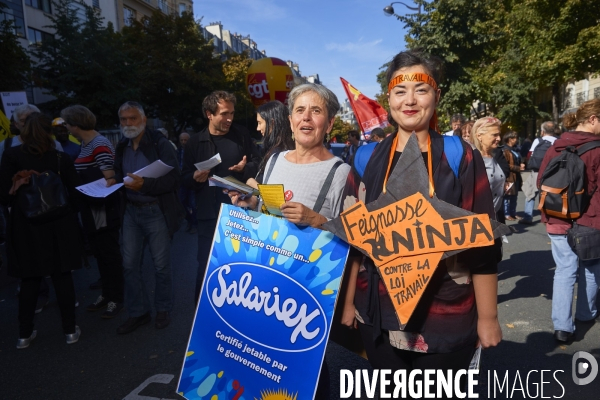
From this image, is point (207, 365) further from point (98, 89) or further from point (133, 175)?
point (98, 89)

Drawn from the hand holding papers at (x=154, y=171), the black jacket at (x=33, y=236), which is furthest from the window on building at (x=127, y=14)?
the hand holding papers at (x=154, y=171)

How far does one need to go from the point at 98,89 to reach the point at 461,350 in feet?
63.3

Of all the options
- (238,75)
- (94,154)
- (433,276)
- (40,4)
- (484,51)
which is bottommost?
(433,276)

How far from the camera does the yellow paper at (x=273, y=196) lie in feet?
6.63

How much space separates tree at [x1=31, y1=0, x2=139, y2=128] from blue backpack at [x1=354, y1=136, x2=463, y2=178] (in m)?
17.8

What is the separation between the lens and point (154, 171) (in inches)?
142

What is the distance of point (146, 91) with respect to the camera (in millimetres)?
24234

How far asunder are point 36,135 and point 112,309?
74.9 inches

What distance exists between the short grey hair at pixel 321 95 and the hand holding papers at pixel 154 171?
5.02ft

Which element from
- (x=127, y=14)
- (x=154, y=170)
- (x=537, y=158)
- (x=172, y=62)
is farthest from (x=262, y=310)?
(x=127, y=14)

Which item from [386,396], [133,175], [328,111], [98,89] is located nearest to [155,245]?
[133,175]

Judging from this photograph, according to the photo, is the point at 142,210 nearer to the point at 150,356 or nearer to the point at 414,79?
the point at 150,356

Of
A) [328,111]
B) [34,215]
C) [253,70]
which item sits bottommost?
[34,215]

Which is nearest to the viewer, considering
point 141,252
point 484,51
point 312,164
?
point 312,164
